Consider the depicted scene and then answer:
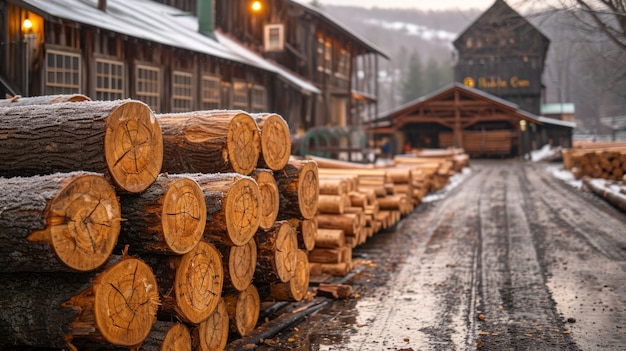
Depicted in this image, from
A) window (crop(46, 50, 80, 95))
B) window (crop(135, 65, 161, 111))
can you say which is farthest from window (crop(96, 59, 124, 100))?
Result: window (crop(46, 50, 80, 95))

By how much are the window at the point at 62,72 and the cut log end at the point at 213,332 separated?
894 cm

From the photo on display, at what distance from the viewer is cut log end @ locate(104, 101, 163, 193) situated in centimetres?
502

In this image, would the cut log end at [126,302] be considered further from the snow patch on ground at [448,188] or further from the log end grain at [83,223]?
the snow patch on ground at [448,188]

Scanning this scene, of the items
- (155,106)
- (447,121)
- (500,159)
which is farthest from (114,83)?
(500,159)

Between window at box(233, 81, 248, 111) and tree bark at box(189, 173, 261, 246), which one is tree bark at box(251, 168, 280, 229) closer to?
tree bark at box(189, 173, 261, 246)

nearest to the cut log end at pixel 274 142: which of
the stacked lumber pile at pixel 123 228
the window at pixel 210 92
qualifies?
the stacked lumber pile at pixel 123 228

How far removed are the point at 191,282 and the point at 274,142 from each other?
2405mm

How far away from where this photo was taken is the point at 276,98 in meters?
25.3

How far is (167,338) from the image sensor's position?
5340 mm

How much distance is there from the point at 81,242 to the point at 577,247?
9.80 meters

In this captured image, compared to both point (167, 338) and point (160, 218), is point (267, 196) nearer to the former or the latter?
point (160, 218)

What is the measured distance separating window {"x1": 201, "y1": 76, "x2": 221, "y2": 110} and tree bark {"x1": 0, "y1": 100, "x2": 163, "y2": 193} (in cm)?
1467

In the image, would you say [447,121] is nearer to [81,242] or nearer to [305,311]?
A: [305,311]

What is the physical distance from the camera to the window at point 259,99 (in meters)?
23.3
